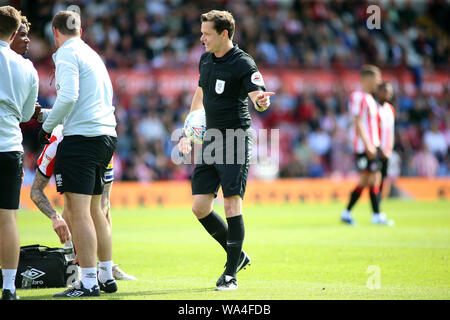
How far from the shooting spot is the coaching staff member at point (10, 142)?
5.91 metres

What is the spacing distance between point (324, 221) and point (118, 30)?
471 inches

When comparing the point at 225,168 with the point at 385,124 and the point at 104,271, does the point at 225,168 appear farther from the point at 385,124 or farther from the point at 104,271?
the point at 385,124

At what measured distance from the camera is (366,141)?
13781mm

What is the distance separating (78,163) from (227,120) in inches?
62.6

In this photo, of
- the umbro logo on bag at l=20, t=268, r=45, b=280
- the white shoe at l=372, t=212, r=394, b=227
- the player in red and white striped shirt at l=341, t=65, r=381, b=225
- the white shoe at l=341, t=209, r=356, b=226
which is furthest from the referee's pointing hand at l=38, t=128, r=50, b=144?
the white shoe at l=372, t=212, r=394, b=227

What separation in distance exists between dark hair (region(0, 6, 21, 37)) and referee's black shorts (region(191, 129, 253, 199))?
2157mm

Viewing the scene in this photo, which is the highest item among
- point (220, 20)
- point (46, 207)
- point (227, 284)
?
point (220, 20)

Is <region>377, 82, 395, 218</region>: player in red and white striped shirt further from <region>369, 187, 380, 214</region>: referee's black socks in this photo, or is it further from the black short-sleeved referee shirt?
the black short-sleeved referee shirt

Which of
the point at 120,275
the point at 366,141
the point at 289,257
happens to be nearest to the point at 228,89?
the point at 120,275

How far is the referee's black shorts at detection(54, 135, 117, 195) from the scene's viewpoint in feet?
20.2

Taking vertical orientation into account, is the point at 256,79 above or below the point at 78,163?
above

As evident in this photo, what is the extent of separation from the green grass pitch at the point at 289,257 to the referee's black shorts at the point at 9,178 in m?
0.95

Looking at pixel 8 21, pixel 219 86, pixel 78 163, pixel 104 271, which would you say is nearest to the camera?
pixel 8 21

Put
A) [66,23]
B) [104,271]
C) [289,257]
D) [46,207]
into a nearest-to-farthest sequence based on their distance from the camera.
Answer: [66,23] < [104,271] < [46,207] < [289,257]
